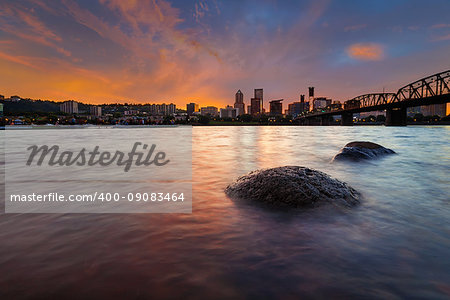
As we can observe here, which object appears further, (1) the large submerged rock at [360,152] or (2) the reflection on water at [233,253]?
(1) the large submerged rock at [360,152]

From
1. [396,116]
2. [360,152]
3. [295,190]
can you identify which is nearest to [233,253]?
[295,190]

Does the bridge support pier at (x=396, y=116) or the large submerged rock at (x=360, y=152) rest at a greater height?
the bridge support pier at (x=396, y=116)

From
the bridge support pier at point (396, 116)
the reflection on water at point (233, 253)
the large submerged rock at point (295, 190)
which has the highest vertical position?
the bridge support pier at point (396, 116)

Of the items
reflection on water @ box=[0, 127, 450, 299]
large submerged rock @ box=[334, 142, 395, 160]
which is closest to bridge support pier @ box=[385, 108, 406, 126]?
large submerged rock @ box=[334, 142, 395, 160]

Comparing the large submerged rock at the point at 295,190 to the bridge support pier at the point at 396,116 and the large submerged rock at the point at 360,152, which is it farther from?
the bridge support pier at the point at 396,116

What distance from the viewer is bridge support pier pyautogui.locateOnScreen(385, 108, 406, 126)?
3839 inches

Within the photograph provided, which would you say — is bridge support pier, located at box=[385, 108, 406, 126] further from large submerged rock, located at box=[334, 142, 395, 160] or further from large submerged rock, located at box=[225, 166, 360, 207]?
large submerged rock, located at box=[225, 166, 360, 207]

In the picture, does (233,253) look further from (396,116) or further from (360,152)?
(396,116)

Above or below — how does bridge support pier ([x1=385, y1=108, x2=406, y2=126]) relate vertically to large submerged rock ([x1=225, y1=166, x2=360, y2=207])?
above

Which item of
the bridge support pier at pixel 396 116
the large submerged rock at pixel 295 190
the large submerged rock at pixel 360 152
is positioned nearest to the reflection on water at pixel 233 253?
the large submerged rock at pixel 295 190

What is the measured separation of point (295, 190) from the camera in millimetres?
6094

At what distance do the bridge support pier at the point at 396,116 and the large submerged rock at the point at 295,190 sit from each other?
10921 centimetres

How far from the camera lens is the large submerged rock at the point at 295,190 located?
6.00 m

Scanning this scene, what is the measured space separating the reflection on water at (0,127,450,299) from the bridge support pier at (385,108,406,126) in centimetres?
10995
